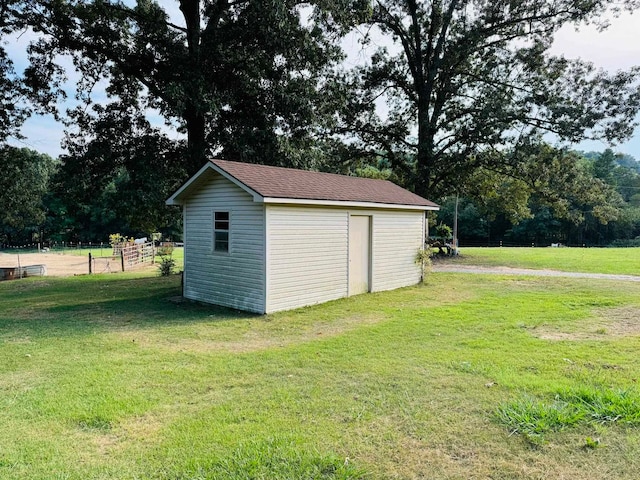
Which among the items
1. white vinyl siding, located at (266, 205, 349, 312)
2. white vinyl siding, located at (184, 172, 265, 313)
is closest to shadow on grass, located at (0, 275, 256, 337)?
white vinyl siding, located at (184, 172, 265, 313)

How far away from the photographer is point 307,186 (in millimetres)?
10289

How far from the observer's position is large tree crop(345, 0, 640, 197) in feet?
61.0

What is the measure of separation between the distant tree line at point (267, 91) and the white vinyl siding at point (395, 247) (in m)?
4.15

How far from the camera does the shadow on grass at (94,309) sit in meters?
7.85

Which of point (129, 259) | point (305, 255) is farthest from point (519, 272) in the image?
point (129, 259)

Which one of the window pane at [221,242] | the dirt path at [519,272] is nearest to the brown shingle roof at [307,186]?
the window pane at [221,242]

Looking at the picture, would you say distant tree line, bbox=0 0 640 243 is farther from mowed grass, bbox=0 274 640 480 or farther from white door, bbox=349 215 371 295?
mowed grass, bbox=0 274 640 480

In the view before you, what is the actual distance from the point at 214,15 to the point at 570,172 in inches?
721

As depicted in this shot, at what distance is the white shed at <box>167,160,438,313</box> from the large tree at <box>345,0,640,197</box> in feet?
35.9

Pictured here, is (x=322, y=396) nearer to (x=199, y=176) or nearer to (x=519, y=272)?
(x=199, y=176)

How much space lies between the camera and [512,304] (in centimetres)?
972

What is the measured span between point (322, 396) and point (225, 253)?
6021 mm

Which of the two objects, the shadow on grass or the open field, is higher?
the shadow on grass

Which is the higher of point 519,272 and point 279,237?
point 279,237
